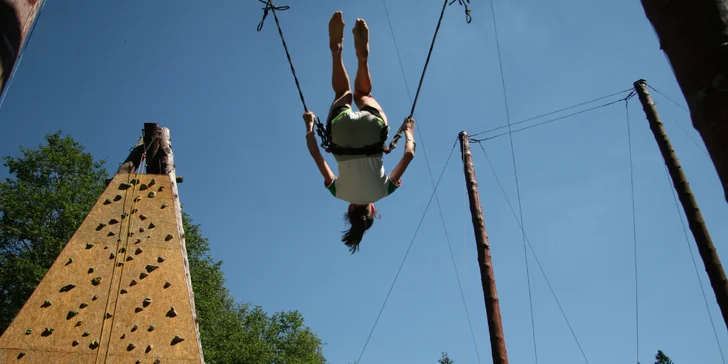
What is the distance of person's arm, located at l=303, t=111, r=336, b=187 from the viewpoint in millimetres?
4367

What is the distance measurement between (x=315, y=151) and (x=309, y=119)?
0.25m

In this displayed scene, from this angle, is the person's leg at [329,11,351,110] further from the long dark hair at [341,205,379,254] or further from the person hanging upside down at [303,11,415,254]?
the long dark hair at [341,205,379,254]

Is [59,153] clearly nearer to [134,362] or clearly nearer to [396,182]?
[134,362]

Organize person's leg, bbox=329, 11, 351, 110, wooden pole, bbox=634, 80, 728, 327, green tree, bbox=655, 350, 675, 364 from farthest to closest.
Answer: green tree, bbox=655, 350, 675, 364 < wooden pole, bbox=634, 80, 728, 327 < person's leg, bbox=329, 11, 351, 110

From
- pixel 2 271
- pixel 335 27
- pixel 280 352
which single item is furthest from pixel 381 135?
pixel 280 352

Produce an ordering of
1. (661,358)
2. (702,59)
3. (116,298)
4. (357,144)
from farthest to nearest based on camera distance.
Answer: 1. (661,358)
2. (116,298)
3. (357,144)
4. (702,59)

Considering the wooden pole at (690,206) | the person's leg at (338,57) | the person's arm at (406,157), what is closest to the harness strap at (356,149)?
the person's arm at (406,157)

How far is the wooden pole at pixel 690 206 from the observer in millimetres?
5838

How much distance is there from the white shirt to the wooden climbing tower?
2.09 meters

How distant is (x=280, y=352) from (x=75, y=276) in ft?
50.4

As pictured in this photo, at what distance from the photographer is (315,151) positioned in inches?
173

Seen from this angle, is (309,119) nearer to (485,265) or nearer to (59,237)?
(485,265)

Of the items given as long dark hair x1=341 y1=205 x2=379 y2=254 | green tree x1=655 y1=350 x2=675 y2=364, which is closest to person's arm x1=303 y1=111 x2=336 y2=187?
long dark hair x1=341 y1=205 x2=379 y2=254

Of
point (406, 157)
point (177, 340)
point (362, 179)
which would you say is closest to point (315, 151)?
point (362, 179)
